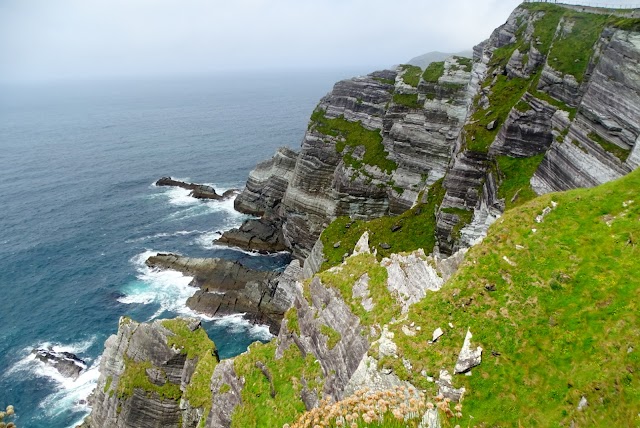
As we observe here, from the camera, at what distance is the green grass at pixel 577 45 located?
40.5 m

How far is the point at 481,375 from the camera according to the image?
707 inches

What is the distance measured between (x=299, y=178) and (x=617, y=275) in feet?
210

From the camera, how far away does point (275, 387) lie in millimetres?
28375

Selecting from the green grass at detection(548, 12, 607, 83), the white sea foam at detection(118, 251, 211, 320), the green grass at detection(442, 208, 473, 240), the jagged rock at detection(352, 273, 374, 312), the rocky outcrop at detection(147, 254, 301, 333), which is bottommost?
the white sea foam at detection(118, 251, 211, 320)

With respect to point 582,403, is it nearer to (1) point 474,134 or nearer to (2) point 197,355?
(2) point 197,355

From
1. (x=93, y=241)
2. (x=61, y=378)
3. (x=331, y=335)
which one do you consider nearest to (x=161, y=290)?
(x=61, y=378)

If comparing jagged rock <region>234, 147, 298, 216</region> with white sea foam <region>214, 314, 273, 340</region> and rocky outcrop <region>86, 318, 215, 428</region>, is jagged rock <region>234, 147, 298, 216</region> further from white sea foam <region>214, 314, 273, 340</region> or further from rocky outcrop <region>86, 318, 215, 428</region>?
rocky outcrop <region>86, 318, 215, 428</region>

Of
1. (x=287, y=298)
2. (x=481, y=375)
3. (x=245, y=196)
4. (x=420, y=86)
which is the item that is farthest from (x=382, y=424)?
(x=245, y=196)

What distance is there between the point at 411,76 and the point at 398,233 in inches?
1547

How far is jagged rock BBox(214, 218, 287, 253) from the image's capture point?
78.1m

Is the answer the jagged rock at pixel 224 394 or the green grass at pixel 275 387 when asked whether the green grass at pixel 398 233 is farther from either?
the jagged rock at pixel 224 394

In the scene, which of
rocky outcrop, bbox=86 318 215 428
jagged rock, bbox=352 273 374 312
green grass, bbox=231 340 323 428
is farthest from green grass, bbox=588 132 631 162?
rocky outcrop, bbox=86 318 215 428

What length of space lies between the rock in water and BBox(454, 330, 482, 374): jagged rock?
158 feet

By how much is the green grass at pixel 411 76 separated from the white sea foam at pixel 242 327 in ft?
158
